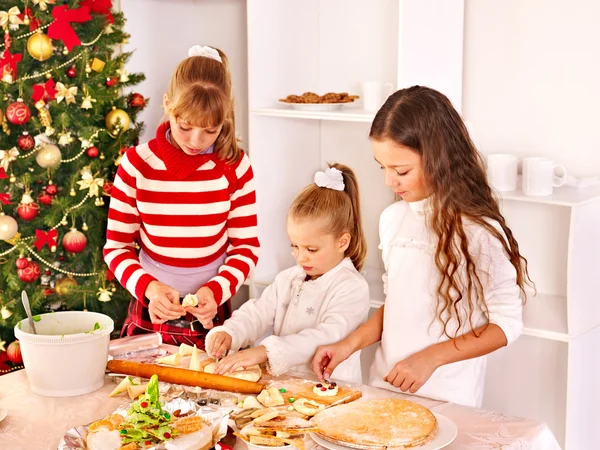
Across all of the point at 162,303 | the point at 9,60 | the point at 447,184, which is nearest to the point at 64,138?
the point at 9,60

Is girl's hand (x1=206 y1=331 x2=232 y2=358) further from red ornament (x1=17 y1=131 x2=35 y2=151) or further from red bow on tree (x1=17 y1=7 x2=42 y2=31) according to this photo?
red bow on tree (x1=17 y1=7 x2=42 y2=31)

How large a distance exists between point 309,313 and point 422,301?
307 mm

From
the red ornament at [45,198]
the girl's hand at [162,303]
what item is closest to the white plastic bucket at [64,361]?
the girl's hand at [162,303]

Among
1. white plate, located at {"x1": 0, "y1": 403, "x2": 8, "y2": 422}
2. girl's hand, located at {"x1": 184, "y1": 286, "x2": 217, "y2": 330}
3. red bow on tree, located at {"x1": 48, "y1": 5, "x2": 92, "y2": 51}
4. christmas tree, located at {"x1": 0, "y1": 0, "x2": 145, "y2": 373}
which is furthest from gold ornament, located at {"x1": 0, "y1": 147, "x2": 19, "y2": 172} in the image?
white plate, located at {"x1": 0, "y1": 403, "x2": 8, "y2": 422}

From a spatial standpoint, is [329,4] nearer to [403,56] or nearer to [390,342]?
[403,56]

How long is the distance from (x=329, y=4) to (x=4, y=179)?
4.30 feet

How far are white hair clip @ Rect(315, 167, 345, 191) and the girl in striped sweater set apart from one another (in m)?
0.30

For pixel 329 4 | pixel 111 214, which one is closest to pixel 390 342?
pixel 111 214

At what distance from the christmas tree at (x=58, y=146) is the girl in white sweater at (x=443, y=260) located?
3.90ft

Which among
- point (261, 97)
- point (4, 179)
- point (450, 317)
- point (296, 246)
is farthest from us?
point (261, 97)

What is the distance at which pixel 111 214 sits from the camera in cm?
229

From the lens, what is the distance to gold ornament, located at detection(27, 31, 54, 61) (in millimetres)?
2586

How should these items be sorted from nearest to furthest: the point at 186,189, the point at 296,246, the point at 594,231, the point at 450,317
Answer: the point at 450,317 → the point at 296,246 → the point at 186,189 → the point at 594,231

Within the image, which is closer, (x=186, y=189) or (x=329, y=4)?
(x=186, y=189)
